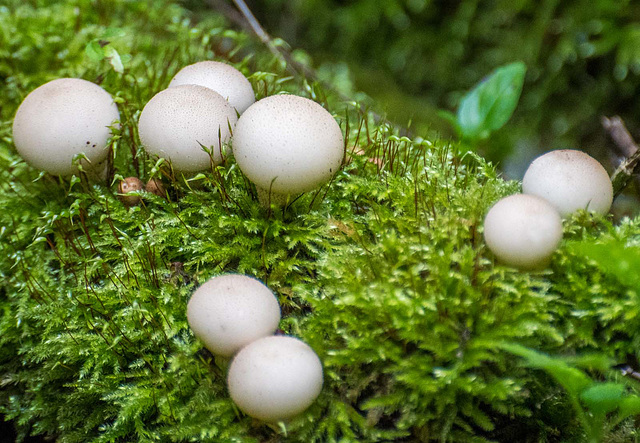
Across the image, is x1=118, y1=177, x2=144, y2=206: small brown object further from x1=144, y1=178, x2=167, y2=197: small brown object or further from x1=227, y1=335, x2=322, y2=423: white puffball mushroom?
x1=227, y1=335, x2=322, y2=423: white puffball mushroom

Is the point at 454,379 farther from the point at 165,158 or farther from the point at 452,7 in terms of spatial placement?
the point at 452,7

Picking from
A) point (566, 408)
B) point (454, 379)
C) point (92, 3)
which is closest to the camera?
point (454, 379)

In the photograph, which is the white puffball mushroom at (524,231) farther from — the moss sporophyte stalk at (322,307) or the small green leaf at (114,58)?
the small green leaf at (114,58)

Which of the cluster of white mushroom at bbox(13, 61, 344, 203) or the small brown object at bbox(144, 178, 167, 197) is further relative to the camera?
the small brown object at bbox(144, 178, 167, 197)

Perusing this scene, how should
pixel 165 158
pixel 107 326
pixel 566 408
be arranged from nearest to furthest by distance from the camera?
pixel 566 408 → pixel 107 326 → pixel 165 158

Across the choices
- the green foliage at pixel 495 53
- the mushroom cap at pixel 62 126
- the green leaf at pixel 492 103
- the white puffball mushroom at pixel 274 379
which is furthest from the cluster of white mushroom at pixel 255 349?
the green foliage at pixel 495 53

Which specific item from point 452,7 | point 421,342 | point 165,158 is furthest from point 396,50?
point 421,342

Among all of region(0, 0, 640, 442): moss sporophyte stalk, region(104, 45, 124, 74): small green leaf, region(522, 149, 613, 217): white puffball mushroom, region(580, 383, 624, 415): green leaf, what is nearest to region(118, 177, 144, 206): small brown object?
region(0, 0, 640, 442): moss sporophyte stalk
